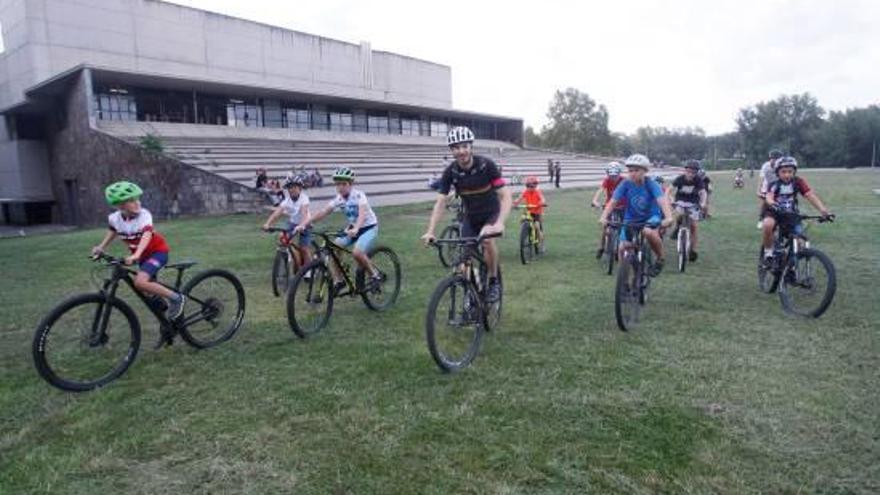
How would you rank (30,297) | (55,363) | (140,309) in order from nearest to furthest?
(55,363) < (140,309) < (30,297)

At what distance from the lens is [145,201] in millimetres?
24531

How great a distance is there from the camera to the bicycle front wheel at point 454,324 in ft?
16.2

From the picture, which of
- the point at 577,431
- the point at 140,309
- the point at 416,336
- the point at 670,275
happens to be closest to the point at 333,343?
the point at 416,336

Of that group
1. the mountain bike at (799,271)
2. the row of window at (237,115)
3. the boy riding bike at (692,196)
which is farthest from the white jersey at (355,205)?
the row of window at (237,115)

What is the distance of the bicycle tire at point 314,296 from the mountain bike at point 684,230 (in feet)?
19.5

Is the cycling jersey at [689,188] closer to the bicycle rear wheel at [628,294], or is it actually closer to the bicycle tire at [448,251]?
the bicycle tire at [448,251]

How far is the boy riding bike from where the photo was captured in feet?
33.5

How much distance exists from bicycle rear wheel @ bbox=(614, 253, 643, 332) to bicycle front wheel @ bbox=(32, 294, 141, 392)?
15.9ft

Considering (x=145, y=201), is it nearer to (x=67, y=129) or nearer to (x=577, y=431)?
(x=67, y=129)

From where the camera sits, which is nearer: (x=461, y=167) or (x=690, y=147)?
(x=461, y=167)

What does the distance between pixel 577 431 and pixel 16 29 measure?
42.8 meters

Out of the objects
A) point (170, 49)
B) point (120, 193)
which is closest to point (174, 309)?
point (120, 193)

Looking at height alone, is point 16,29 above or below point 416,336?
above

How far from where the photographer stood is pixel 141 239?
17.9 ft
